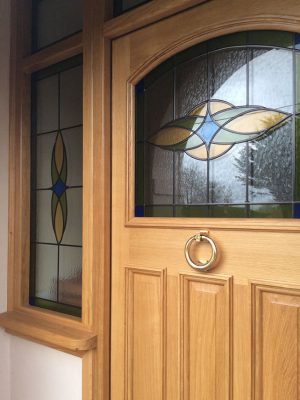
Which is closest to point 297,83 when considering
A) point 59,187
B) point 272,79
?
point 272,79

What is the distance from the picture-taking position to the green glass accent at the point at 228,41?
934 mm

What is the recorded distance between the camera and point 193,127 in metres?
1.01

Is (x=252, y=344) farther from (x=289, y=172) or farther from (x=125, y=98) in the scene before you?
(x=125, y=98)

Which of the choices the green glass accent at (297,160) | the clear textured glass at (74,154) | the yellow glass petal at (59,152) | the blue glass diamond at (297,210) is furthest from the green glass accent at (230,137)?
the yellow glass petal at (59,152)

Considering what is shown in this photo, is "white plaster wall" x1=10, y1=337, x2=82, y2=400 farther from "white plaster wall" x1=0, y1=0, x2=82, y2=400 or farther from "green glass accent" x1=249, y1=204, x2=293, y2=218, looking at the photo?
"green glass accent" x1=249, y1=204, x2=293, y2=218

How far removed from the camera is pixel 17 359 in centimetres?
138

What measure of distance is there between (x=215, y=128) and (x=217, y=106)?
6 cm

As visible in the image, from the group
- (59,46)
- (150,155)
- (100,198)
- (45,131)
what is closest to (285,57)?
(150,155)

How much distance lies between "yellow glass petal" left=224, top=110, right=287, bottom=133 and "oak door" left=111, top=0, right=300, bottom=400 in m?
0.02

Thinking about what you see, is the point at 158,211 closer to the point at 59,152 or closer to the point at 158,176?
the point at 158,176

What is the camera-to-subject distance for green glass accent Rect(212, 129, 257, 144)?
92 centimetres

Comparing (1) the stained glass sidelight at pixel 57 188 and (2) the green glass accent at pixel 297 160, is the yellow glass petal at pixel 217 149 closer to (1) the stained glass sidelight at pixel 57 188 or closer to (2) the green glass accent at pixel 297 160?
(2) the green glass accent at pixel 297 160

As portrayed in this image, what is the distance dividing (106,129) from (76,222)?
369mm

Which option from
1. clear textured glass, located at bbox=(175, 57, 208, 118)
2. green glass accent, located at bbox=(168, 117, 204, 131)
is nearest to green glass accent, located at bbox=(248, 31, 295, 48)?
clear textured glass, located at bbox=(175, 57, 208, 118)
